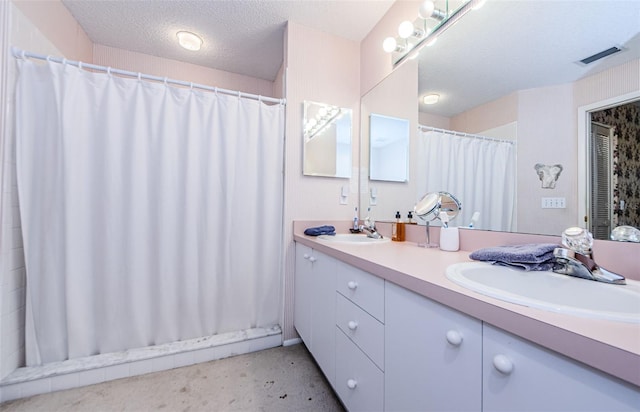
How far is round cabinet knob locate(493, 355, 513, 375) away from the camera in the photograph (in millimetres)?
453

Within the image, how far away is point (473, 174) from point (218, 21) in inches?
76.7

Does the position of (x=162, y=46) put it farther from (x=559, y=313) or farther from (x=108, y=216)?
(x=559, y=313)

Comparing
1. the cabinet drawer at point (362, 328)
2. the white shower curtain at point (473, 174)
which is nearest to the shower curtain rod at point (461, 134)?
the white shower curtain at point (473, 174)

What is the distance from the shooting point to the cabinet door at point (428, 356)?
1.75 ft

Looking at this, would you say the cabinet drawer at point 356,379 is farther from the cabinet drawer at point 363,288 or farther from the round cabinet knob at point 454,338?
the round cabinet knob at point 454,338

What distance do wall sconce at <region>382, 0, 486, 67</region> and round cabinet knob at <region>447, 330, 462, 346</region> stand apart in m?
1.41

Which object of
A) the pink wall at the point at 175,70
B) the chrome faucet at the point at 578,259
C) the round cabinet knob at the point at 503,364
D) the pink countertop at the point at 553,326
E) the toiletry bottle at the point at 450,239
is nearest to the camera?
the pink countertop at the point at 553,326

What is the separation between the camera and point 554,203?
0.88 m

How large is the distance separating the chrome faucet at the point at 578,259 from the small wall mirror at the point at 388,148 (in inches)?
38.1

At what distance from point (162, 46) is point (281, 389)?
264 cm

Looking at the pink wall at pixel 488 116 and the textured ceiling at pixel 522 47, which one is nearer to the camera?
the textured ceiling at pixel 522 47

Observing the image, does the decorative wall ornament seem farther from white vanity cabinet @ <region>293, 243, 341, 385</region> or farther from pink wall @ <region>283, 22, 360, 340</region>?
pink wall @ <region>283, 22, 360, 340</region>

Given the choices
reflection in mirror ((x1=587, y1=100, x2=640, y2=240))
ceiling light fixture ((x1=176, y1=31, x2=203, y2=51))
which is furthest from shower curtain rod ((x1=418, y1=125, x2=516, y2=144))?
ceiling light fixture ((x1=176, y1=31, x2=203, y2=51))

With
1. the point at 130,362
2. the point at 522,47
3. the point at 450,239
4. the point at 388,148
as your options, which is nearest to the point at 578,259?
the point at 450,239
